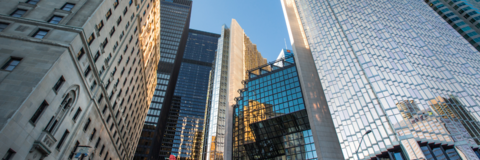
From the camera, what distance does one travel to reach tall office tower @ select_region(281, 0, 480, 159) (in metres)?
39.0

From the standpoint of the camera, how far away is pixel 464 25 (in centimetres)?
8750

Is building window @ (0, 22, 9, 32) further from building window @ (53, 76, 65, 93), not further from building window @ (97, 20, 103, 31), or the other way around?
building window @ (97, 20, 103, 31)

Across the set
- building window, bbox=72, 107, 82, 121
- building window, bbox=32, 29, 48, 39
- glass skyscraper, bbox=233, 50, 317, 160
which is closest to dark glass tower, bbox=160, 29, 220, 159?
glass skyscraper, bbox=233, 50, 317, 160

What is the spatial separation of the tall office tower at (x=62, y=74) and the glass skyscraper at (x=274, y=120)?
1262 inches

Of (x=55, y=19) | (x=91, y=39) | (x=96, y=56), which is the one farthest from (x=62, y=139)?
(x=55, y=19)

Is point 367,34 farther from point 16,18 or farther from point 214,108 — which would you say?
point 16,18

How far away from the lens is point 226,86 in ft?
324

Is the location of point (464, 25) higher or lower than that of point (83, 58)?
higher

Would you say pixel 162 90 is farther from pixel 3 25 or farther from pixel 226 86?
pixel 3 25

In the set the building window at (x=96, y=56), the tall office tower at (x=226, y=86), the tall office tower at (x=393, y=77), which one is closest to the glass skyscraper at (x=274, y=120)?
the tall office tower at (x=226, y=86)

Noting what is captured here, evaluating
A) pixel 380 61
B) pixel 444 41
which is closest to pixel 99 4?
pixel 380 61

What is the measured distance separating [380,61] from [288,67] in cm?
2602

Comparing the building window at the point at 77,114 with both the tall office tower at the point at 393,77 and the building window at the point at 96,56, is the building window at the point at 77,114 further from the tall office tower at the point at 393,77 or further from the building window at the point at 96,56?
the tall office tower at the point at 393,77

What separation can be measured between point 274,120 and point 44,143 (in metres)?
47.4
